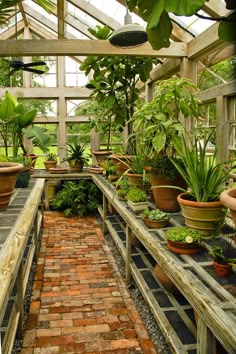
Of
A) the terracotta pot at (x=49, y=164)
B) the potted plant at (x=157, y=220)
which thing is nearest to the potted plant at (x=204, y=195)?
the potted plant at (x=157, y=220)

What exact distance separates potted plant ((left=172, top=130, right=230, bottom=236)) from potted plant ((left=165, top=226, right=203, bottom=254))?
0.14 meters

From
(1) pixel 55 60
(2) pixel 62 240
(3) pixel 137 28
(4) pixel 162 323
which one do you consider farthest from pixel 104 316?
(1) pixel 55 60

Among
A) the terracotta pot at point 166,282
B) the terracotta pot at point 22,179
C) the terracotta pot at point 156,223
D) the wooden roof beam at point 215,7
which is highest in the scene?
the wooden roof beam at point 215,7

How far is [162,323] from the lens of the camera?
1.93m

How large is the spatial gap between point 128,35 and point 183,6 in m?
1.94

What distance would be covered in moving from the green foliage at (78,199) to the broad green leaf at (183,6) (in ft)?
16.6

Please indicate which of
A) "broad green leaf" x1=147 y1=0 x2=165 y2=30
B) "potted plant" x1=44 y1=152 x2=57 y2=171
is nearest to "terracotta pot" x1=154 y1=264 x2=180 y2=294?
"broad green leaf" x1=147 y1=0 x2=165 y2=30

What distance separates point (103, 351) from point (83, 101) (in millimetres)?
6706

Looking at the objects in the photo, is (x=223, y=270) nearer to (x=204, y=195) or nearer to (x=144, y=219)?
(x=204, y=195)

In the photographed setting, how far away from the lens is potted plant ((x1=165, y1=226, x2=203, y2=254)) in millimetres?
1718

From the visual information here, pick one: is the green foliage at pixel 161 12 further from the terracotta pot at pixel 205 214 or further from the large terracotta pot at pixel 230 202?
the terracotta pot at pixel 205 214

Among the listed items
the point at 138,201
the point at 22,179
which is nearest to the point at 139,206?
the point at 138,201

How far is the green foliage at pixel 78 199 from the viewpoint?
5832 millimetres

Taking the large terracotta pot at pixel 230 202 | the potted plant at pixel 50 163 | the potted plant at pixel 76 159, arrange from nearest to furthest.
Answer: the large terracotta pot at pixel 230 202 < the potted plant at pixel 76 159 < the potted plant at pixel 50 163
